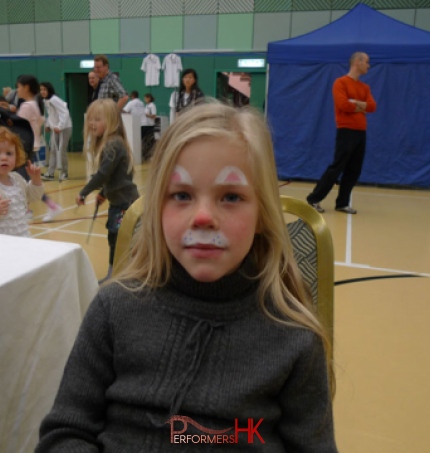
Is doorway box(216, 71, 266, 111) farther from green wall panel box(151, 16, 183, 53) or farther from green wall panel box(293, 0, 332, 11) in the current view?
green wall panel box(293, 0, 332, 11)

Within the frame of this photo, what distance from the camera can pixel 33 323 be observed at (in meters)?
1.38

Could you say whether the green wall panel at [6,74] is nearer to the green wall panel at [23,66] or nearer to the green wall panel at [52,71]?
the green wall panel at [23,66]

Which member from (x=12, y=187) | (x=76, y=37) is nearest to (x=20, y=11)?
(x=76, y=37)

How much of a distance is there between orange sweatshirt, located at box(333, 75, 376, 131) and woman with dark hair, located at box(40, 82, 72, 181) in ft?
14.7

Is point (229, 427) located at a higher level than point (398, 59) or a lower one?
lower

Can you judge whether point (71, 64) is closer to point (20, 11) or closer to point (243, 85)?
point (20, 11)

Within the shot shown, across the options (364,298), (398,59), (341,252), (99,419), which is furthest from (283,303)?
(398,59)

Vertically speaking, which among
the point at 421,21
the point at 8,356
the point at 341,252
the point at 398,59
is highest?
the point at 421,21

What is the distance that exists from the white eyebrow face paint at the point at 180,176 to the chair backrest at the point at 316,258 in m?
0.52

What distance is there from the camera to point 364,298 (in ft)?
10.3

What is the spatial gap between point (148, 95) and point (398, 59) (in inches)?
246

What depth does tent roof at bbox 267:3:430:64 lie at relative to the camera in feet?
22.5

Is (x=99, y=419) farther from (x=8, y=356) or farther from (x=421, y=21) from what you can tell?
(x=421, y=21)

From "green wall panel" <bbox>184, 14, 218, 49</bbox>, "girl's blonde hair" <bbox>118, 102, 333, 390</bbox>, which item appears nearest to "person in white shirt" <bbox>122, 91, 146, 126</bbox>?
"green wall panel" <bbox>184, 14, 218, 49</bbox>
